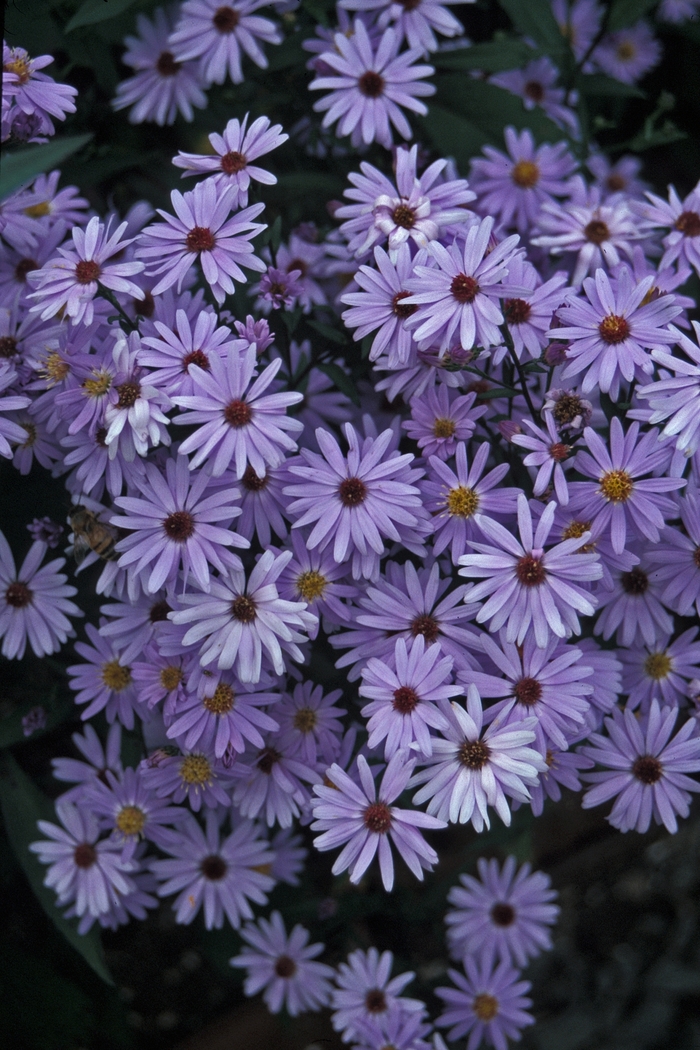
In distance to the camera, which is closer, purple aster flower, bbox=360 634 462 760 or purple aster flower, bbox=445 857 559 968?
purple aster flower, bbox=360 634 462 760

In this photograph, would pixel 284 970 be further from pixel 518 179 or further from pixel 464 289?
pixel 518 179

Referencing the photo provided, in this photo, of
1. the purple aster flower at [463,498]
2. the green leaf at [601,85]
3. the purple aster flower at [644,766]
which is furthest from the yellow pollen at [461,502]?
the green leaf at [601,85]

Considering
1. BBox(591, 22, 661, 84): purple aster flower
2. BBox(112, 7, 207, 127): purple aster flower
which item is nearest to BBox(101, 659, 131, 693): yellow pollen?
BBox(112, 7, 207, 127): purple aster flower

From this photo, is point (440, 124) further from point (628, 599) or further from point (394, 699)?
point (394, 699)

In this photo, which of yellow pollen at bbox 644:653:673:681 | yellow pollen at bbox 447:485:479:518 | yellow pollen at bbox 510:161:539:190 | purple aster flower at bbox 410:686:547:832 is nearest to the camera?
purple aster flower at bbox 410:686:547:832

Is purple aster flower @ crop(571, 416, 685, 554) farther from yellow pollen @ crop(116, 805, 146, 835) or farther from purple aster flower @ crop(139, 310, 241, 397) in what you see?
yellow pollen @ crop(116, 805, 146, 835)
